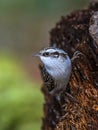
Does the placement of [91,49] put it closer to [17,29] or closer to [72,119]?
[72,119]

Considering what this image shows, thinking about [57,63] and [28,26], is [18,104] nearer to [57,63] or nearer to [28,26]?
[57,63]

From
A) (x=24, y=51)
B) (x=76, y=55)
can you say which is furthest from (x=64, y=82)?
(x=24, y=51)

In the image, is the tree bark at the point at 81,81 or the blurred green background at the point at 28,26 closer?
the tree bark at the point at 81,81

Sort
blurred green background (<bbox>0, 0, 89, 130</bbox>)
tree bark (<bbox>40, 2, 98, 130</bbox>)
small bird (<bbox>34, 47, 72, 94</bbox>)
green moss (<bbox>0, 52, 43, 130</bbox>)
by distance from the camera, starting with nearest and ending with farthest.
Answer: tree bark (<bbox>40, 2, 98, 130</bbox>), small bird (<bbox>34, 47, 72, 94</bbox>), green moss (<bbox>0, 52, 43, 130</bbox>), blurred green background (<bbox>0, 0, 89, 130</bbox>)

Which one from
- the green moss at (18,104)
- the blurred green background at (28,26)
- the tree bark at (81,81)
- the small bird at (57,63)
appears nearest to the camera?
the tree bark at (81,81)

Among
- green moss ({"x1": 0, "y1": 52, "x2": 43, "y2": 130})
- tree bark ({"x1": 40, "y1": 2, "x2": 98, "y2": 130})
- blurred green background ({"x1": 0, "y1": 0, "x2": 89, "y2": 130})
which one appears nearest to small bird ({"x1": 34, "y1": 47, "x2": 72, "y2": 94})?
tree bark ({"x1": 40, "y1": 2, "x2": 98, "y2": 130})

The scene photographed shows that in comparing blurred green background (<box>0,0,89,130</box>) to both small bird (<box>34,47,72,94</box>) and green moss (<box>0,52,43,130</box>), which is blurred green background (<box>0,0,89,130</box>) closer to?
green moss (<box>0,52,43,130</box>)

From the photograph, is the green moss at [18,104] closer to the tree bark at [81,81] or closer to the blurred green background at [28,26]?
the blurred green background at [28,26]

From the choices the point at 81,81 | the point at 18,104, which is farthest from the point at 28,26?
the point at 81,81

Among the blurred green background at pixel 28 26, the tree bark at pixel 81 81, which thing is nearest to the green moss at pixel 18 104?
the blurred green background at pixel 28 26
